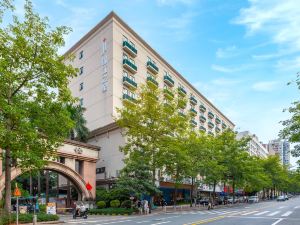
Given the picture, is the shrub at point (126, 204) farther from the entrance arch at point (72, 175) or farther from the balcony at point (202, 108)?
the balcony at point (202, 108)

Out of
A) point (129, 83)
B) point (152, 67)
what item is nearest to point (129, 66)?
point (129, 83)

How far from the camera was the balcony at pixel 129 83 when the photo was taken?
190 feet

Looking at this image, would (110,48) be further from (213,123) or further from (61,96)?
(213,123)

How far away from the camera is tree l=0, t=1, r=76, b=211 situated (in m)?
22.9

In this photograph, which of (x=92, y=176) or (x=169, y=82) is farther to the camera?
(x=169, y=82)

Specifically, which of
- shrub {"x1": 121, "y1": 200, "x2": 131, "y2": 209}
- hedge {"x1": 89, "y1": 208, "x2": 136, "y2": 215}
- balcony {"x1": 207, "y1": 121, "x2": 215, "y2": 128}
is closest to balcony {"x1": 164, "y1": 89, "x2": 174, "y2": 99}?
shrub {"x1": 121, "y1": 200, "x2": 131, "y2": 209}

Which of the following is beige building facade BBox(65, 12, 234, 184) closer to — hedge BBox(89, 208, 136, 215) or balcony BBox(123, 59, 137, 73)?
balcony BBox(123, 59, 137, 73)

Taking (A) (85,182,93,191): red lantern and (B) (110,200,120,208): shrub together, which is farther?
(A) (85,182,93,191): red lantern

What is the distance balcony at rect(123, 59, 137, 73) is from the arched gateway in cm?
1491

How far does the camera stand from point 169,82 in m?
73.8

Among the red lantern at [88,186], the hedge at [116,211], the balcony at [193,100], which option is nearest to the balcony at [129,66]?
the red lantern at [88,186]

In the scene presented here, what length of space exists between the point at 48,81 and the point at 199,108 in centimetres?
7195

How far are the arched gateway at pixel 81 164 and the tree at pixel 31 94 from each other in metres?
18.1

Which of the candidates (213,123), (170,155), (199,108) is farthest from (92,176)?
(213,123)
